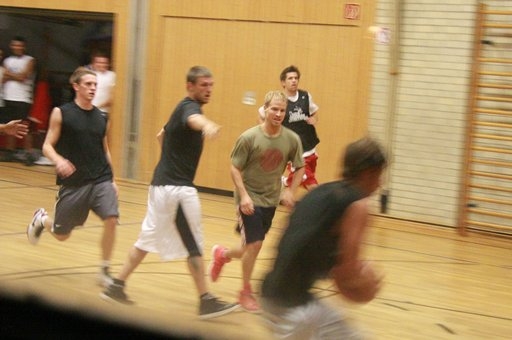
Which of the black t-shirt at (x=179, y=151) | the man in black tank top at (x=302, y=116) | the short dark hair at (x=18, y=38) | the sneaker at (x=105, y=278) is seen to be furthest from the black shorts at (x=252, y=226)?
the short dark hair at (x=18, y=38)

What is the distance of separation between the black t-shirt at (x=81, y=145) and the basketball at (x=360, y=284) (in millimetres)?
3759

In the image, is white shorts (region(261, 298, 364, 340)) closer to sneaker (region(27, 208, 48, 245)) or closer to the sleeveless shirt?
sneaker (region(27, 208, 48, 245))

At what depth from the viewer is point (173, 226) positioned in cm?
612

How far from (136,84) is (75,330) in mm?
13154

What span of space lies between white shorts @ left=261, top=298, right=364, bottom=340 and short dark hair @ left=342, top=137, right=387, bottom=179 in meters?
0.53

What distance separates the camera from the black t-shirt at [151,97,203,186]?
607 centimetres

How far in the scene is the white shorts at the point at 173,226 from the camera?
239 inches

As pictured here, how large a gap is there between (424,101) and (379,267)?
3.74 m

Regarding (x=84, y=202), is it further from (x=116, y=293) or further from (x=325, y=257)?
(x=325, y=257)

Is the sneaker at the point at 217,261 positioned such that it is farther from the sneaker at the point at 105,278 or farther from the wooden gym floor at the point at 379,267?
the sneaker at the point at 105,278

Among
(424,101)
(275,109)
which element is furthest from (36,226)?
(424,101)

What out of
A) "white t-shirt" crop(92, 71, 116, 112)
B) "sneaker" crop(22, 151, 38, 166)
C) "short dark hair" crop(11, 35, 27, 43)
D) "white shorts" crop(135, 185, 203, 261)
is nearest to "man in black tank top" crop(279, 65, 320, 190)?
"white t-shirt" crop(92, 71, 116, 112)

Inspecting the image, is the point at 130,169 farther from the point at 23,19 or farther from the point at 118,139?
the point at 23,19

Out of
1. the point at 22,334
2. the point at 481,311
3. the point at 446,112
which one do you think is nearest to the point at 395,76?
the point at 446,112
